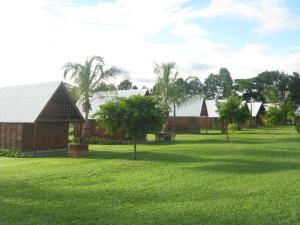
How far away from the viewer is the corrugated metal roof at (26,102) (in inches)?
991

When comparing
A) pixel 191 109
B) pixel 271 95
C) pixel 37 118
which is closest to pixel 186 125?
pixel 191 109

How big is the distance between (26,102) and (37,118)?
9.06 feet

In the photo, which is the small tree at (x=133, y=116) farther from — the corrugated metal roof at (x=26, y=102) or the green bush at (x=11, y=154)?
the corrugated metal roof at (x=26, y=102)

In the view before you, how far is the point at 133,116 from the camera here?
20016 millimetres

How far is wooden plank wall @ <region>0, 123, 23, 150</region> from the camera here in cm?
2519

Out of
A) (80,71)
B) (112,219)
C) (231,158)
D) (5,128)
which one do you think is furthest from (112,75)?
(112,219)

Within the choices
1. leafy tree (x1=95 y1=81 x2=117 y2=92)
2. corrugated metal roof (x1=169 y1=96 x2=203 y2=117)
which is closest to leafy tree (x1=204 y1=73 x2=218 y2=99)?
corrugated metal roof (x1=169 y1=96 x2=203 y2=117)

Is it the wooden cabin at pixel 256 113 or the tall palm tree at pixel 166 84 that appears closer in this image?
the tall palm tree at pixel 166 84

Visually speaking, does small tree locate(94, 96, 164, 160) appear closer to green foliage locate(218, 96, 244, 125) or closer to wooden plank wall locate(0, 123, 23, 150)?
wooden plank wall locate(0, 123, 23, 150)

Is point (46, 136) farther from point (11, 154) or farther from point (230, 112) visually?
point (230, 112)

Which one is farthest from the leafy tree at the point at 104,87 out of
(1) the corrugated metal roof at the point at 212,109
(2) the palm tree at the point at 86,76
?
(1) the corrugated metal roof at the point at 212,109

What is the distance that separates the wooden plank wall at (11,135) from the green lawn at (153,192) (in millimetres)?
6991

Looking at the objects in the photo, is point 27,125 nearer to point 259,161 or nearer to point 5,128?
point 5,128

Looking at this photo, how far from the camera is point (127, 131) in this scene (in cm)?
2044
